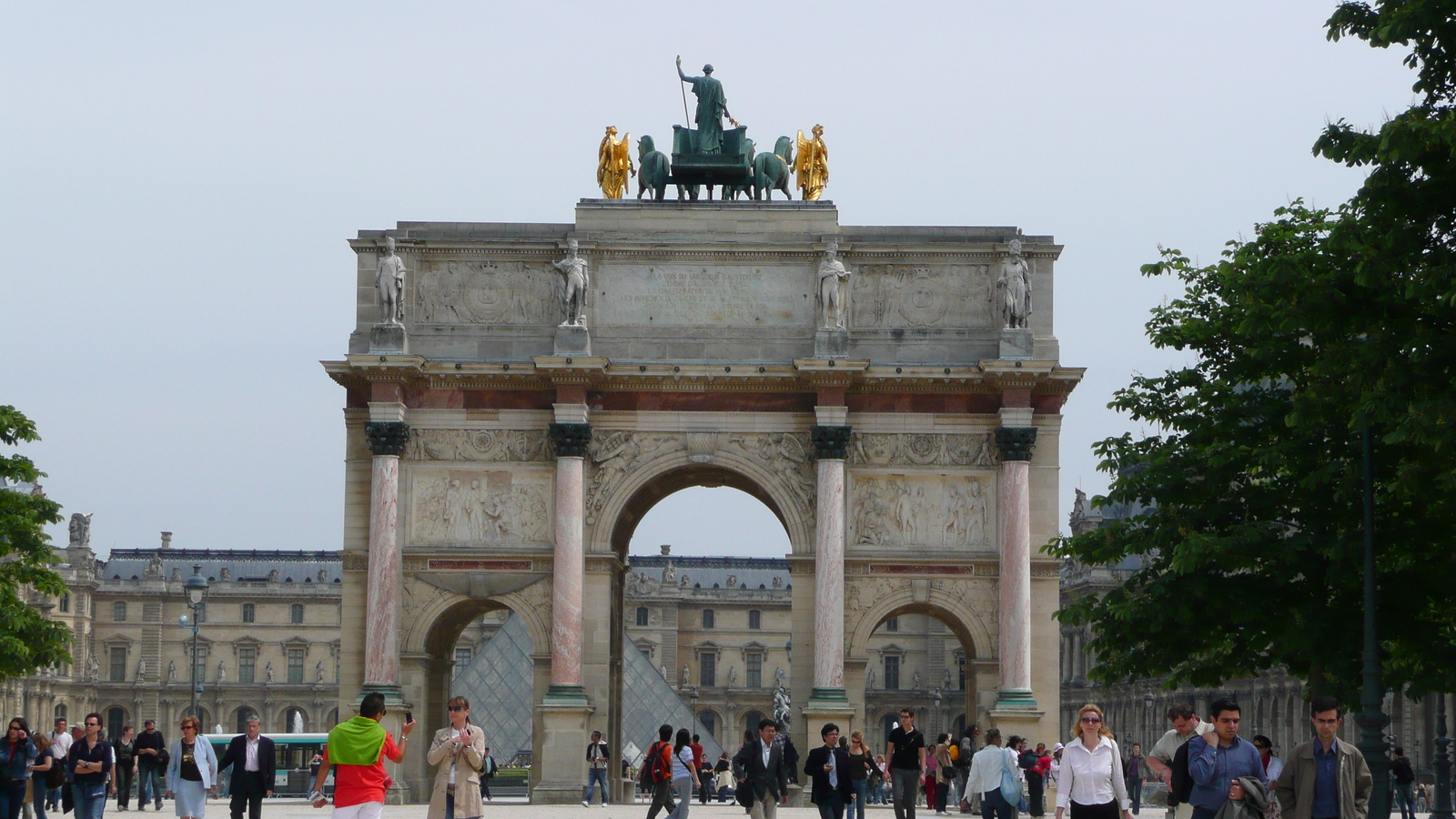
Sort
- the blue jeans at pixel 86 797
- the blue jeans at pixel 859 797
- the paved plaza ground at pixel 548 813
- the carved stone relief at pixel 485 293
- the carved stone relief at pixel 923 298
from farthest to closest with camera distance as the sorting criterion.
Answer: the carved stone relief at pixel 485 293, the carved stone relief at pixel 923 298, the paved plaza ground at pixel 548 813, the blue jeans at pixel 859 797, the blue jeans at pixel 86 797

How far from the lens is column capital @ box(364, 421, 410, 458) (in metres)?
44.7

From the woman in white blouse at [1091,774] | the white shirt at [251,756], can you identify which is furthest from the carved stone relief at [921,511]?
the woman in white blouse at [1091,774]

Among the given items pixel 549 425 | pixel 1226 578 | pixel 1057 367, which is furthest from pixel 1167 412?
pixel 549 425

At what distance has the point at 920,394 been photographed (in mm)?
45312

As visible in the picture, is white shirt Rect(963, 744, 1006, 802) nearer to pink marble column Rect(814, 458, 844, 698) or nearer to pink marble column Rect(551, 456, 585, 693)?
pink marble column Rect(814, 458, 844, 698)

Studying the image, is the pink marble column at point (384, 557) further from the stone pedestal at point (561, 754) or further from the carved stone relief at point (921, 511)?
the carved stone relief at point (921, 511)

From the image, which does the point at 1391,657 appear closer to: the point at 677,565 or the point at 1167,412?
the point at 1167,412

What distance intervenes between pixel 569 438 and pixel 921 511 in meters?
7.42

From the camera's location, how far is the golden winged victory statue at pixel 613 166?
153 ft

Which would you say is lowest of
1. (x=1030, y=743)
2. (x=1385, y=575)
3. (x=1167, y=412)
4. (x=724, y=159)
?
(x=1030, y=743)

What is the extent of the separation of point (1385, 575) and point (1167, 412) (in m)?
5.50

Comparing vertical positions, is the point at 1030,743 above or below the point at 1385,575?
below

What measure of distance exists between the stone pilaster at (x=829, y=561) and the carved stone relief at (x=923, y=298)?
2506 mm

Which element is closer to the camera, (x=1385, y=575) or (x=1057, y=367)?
(x=1385, y=575)
